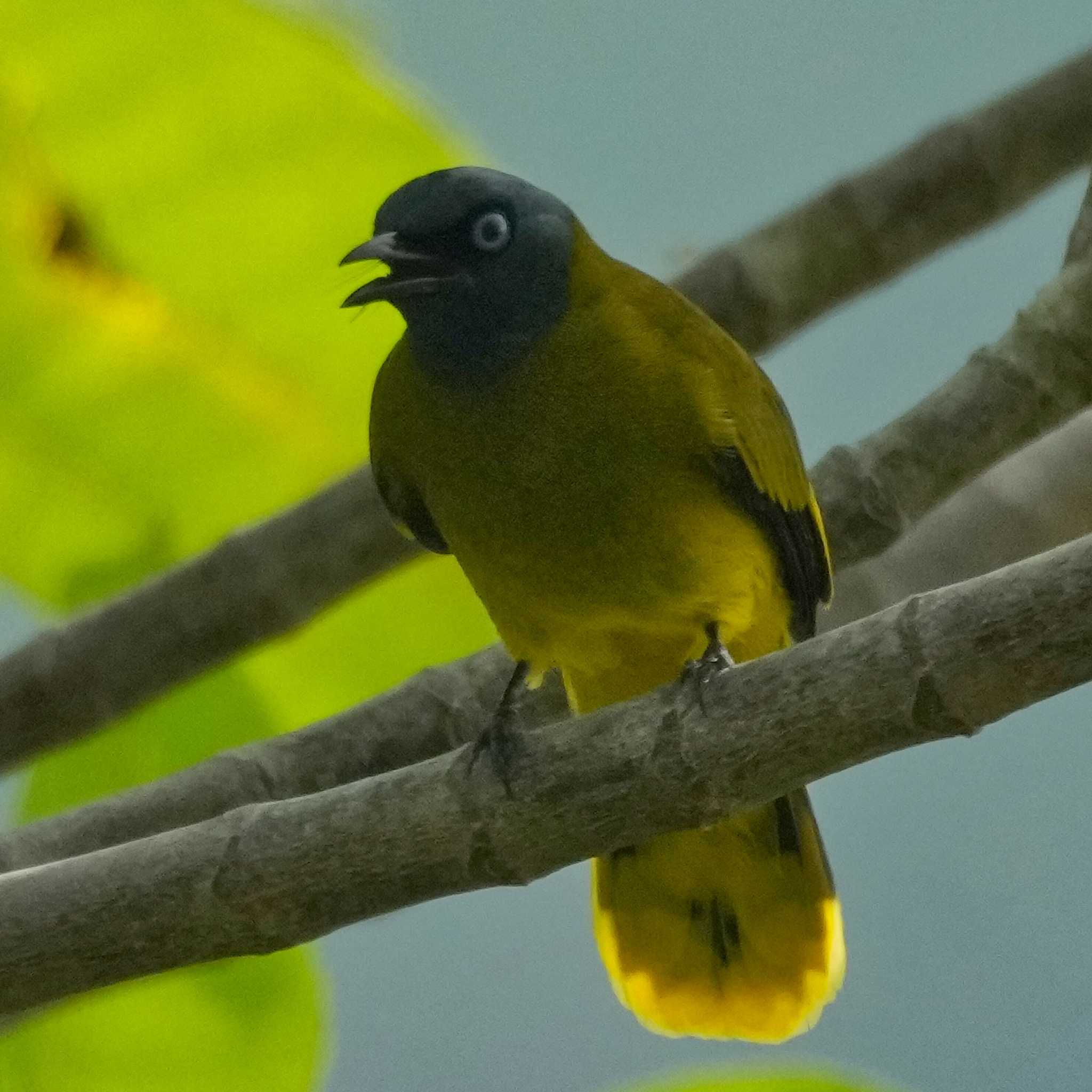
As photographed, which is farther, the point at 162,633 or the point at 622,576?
the point at 162,633

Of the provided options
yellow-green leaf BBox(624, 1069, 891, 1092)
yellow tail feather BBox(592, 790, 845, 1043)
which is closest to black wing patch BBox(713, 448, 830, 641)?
yellow tail feather BBox(592, 790, 845, 1043)

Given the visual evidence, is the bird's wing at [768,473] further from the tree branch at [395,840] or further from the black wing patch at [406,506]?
the tree branch at [395,840]

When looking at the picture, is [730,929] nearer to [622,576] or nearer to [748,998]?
[748,998]

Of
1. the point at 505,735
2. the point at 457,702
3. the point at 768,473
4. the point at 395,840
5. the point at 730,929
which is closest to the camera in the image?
the point at 395,840

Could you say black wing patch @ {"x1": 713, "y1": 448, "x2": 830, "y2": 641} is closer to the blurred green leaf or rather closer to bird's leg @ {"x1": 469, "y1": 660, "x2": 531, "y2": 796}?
bird's leg @ {"x1": 469, "y1": 660, "x2": 531, "y2": 796}

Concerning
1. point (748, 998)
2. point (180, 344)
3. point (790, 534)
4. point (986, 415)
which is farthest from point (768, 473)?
point (180, 344)

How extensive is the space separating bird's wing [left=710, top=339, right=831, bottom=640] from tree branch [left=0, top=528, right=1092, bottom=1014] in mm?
666

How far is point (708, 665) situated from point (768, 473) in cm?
48

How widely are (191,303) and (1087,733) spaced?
2739mm

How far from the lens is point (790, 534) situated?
255cm

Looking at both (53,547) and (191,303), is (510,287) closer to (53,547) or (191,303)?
(191,303)

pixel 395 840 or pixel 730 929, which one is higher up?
pixel 730 929

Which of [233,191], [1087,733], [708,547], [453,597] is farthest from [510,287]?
[1087,733]

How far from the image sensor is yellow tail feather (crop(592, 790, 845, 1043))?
273cm
